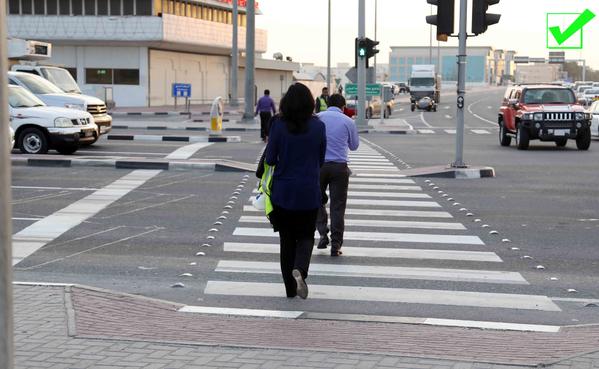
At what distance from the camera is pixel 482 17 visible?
18.7 metres

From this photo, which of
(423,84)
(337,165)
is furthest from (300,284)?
(423,84)

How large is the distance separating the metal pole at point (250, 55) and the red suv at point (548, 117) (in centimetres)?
1398

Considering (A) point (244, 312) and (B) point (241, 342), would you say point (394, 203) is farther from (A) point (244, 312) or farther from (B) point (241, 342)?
(B) point (241, 342)

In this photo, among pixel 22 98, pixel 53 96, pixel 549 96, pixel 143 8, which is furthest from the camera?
pixel 143 8

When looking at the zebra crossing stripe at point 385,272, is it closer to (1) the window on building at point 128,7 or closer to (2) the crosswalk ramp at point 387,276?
(2) the crosswalk ramp at point 387,276

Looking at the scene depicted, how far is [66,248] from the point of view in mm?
10766

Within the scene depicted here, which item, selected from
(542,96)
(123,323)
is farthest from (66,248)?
(542,96)

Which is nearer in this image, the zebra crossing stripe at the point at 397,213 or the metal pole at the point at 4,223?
the metal pole at the point at 4,223

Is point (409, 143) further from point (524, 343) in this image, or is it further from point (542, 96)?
point (524, 343)

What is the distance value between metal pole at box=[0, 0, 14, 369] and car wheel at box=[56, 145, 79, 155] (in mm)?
18781

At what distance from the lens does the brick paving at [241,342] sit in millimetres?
5816

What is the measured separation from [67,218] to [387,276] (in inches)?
209

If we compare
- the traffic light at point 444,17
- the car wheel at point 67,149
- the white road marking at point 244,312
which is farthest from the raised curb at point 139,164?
the white road marking at point 244,312

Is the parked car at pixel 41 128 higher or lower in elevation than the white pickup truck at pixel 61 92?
lower
